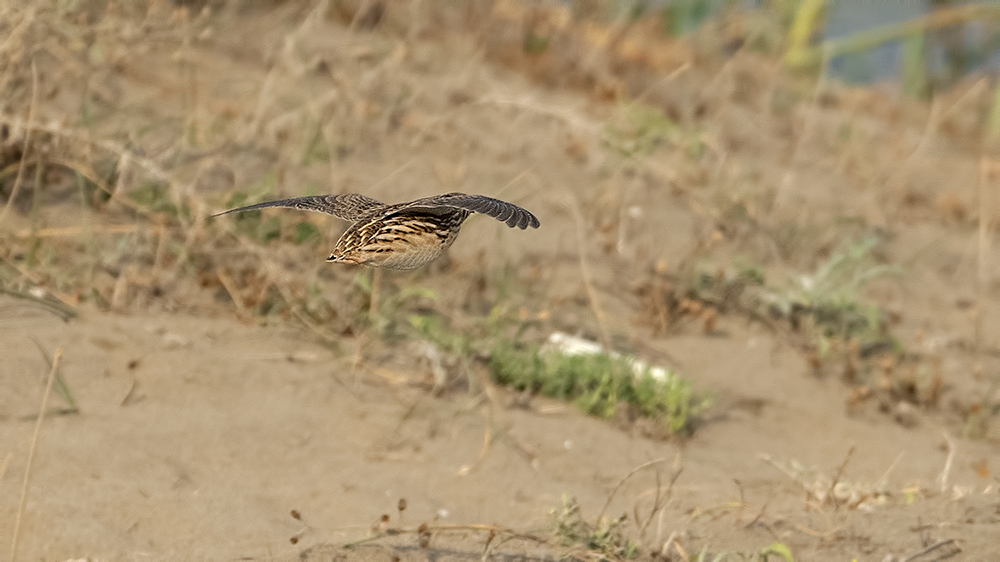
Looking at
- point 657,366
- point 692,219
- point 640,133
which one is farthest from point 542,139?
point 657,366

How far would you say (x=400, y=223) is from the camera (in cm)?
288

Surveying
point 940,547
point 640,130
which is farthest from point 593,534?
point 640,130

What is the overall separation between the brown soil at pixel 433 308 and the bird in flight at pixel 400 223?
0.93m

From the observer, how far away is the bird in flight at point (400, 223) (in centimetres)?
256

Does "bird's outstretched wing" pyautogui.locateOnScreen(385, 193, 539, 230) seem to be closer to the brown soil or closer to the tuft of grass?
the brown soil

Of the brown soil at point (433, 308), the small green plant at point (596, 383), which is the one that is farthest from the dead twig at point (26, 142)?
the small green plant at point (596, 383)

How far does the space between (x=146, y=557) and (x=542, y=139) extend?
4401mm

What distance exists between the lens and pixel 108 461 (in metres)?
3.86

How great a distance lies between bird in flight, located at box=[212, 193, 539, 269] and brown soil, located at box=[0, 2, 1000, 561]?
3.06 ft

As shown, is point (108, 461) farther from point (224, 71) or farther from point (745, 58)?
point (745, 58)

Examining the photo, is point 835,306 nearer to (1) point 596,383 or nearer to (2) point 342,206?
(1) point 596,383

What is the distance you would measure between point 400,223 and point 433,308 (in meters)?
2.42

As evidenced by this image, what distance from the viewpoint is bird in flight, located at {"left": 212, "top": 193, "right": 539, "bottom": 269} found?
256 cm

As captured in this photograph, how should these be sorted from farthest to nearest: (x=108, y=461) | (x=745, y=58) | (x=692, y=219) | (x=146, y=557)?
1. (x=745, y=58)
2. (x=692, y=219)
3. (x=108, y=461)
4. (x=146, y=557)
